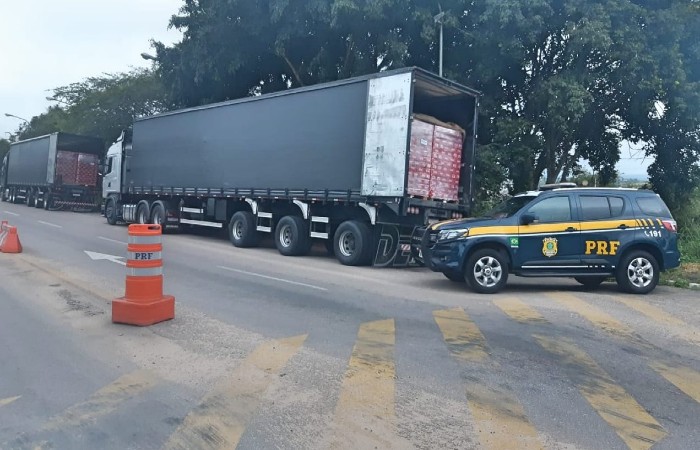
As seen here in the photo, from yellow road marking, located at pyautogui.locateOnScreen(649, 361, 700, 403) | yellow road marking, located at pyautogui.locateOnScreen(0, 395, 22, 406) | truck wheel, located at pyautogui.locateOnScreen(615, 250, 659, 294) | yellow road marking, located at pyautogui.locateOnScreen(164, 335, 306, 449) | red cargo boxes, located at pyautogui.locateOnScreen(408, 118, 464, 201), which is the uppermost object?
red cargo boxes, located at pyautogui.locateOnScreen(408, 118, 464, 201)

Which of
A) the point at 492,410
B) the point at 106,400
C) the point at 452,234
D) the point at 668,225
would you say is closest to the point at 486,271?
the point at 452,234

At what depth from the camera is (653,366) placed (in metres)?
5.86

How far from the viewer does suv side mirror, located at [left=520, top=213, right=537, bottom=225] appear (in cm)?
994

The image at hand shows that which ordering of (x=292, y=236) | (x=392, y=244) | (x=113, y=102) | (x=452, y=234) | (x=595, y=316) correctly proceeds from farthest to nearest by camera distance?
(x=113, y=102) < (x=292, y=236) < (x=392, y=244) < (x=452, y=234) < (x=595, y=316)

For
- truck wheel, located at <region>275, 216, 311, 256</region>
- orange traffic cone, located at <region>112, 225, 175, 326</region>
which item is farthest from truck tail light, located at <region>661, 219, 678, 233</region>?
orange traffic cone, located at <region>112, 225, 175, 326</region>

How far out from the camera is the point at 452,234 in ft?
32.8

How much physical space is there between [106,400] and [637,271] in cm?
905

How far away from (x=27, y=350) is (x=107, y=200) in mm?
20027

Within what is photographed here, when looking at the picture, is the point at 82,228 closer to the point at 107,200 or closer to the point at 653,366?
the point at 107,200

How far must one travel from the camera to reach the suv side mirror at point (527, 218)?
994 centimetres

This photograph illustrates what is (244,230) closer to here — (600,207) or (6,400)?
(600,207)

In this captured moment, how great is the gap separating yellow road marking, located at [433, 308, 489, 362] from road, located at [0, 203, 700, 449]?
0.03m

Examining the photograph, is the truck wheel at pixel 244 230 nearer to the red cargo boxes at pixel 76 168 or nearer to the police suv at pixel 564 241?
the police suv at pixel 564 241

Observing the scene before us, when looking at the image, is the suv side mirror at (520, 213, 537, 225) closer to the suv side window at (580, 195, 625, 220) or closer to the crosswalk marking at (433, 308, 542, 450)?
the suv side window at (580, 195, 625, 220)
